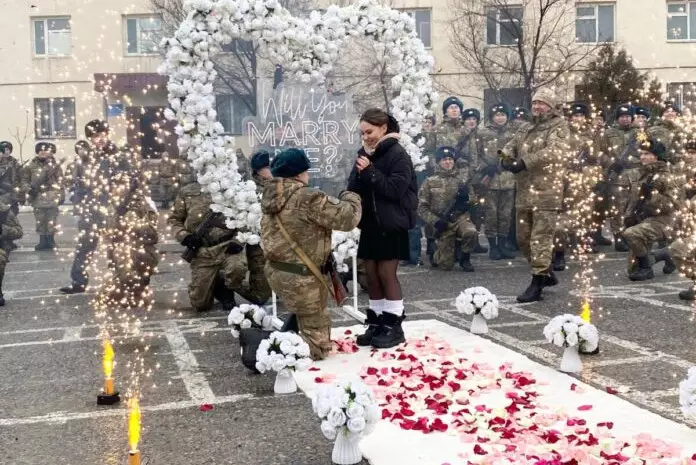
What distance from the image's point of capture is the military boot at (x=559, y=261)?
12.0 metres

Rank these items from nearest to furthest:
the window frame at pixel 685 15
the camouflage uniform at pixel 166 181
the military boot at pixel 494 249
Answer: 1. the military boot at pixel 494 249
2. the camouflage uniform at pixel 166 181
3. the window frame at pixel 685 15

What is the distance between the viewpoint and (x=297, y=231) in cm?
695

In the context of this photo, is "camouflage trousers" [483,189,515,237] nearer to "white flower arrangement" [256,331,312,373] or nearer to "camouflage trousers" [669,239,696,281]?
"camouflage trousers" [669,239,696,281]

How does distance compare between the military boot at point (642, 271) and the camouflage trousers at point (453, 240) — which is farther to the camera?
the camouflage trousers at point (453, 240)

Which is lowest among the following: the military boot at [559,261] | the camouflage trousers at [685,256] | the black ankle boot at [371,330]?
Result: the black ankle boot at [371,330]

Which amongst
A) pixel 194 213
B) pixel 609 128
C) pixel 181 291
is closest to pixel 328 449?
pixel 194 213

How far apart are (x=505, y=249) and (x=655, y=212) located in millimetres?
3020

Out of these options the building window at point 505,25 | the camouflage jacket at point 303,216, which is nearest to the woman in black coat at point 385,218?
the camouflage jacket at point 303,216

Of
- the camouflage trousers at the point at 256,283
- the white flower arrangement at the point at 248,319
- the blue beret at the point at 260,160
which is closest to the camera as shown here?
the white flower arrangement at the point at 248,319

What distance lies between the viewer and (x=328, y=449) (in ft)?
16.5

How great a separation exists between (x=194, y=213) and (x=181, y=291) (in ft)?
6.95

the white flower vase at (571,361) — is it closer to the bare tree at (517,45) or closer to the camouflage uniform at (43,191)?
the camouflage uniform at (43,191)

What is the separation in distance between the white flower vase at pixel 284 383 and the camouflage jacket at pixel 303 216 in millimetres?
1102

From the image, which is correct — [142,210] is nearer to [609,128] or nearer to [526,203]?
[526,203]
